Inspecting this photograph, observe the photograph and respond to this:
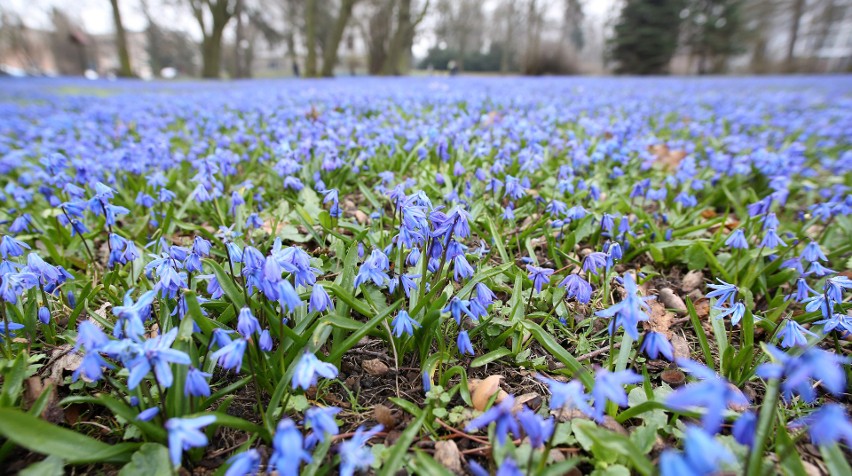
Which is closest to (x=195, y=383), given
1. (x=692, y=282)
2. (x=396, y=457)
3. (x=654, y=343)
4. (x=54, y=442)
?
(x=54, y=442)

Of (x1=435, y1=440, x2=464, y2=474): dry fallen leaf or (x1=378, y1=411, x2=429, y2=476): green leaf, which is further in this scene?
(x1=435, y1=440, x2=464, y2=474): dry fallen leaf

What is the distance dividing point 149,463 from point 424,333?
1.01 metres

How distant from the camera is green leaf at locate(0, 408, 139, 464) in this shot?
119cm

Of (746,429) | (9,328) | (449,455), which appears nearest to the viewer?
(746,429)

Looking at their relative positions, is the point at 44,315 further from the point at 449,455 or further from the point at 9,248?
the point at 449,455

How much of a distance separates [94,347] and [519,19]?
175ft

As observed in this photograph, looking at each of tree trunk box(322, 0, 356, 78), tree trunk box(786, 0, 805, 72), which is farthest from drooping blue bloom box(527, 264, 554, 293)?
tree trunk box(786, 0, 805, 72)

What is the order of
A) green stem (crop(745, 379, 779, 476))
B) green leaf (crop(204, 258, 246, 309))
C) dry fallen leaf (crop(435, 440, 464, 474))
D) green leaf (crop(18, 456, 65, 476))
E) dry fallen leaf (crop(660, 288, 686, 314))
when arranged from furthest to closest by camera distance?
dry fallen leaf (crop(660, 288, 686, 314))
green leaf (crop(204, 258, 246, 309))
dry fallen leaf (crop(435, 440, 464, 474))
green leaf (crop(18, 456, 65, 476))
green stem (crop(745, 379, 779, 476))

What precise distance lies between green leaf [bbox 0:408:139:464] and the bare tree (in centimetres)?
3148

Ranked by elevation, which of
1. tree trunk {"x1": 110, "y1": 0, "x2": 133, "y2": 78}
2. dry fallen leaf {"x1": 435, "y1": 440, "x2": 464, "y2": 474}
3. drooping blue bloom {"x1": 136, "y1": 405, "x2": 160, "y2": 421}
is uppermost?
tree trunk {"x1": 110, "y1": 0, "x2": 133, "y2": 78}

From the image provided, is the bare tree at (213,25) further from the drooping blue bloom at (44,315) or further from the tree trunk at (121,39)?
the drooping blue bloom at (44,315)

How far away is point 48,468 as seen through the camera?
4.19 feet

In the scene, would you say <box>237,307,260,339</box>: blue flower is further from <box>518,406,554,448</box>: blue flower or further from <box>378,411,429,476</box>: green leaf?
<box>518,406,554,448</box>: blue flower

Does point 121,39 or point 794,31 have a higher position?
point 794,31
